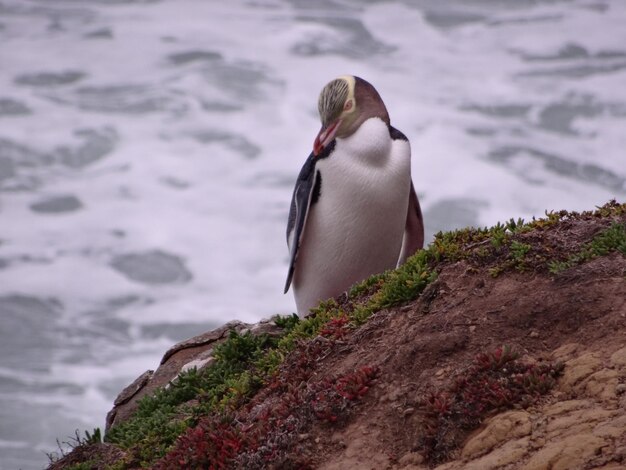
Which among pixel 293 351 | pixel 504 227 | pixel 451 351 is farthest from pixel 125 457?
pixel 504 227

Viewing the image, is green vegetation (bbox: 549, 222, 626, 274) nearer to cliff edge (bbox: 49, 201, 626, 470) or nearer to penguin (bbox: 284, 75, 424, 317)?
cliff edge (bbox: 49, 201, 626, 470)

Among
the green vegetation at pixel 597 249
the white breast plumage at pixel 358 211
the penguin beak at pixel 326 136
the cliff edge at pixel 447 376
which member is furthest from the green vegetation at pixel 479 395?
the penguin beak at pixel 326 136

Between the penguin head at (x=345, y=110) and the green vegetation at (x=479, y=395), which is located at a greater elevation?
the penguin head at (x=345, y=110)

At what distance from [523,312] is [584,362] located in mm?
719

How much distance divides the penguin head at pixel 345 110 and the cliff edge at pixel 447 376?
62.2 inches

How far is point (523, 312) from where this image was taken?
22.4 ft

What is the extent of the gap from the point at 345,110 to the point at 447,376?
140 inches

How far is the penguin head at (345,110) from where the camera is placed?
939cm

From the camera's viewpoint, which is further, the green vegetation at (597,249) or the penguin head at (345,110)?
the penguin head at (345,110)

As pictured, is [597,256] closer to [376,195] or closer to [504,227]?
[504,227]

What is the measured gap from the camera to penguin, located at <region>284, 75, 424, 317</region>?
9273 millimetres

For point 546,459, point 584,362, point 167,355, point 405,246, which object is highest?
point 405,246

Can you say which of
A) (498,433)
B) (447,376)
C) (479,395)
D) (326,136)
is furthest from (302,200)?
(498,433)

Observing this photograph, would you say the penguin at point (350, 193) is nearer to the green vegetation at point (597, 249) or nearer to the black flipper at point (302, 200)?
the black flipper at point (302, 200)
